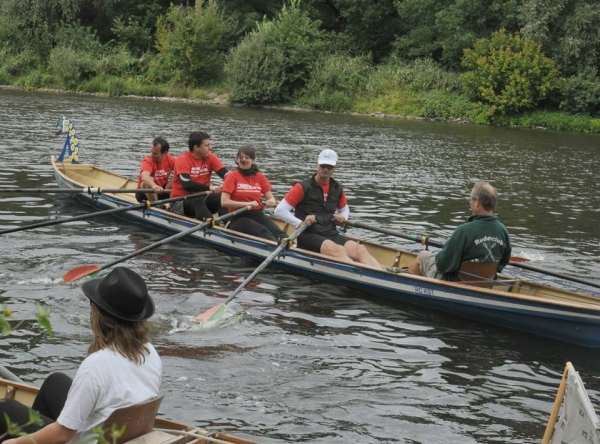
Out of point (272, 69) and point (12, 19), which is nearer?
point (272, 69)

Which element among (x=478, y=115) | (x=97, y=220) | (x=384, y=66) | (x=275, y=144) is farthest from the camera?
(x=384, y=66)

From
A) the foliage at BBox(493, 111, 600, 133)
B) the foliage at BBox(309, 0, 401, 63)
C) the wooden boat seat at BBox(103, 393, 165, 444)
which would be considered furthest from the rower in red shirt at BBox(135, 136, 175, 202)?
the foliage at BBox(309, 0, 401, 63)

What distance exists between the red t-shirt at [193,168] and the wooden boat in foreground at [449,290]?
1.52ft

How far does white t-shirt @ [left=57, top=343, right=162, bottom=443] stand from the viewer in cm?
483

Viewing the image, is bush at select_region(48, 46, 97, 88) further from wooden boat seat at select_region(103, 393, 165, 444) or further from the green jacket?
wooden boat seat at select_region(103, 393, 165, 444)

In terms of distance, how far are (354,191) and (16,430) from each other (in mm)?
18339

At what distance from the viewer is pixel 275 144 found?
96.2 ft

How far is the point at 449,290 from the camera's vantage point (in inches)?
433

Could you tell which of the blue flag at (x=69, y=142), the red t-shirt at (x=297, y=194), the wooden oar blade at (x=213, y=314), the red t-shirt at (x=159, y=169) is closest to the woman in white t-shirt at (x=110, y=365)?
the wooden oar blade at (x=213, y=314)

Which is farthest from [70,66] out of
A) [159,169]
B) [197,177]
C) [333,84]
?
[197,177]

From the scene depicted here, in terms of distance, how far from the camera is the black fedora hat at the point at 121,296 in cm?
487

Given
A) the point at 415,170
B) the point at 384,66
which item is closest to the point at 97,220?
the point at 415,170

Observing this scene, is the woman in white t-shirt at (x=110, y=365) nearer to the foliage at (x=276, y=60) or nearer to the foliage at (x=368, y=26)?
the foliage at (x=276, y=60)

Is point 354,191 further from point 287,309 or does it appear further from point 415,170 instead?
point 287,309
